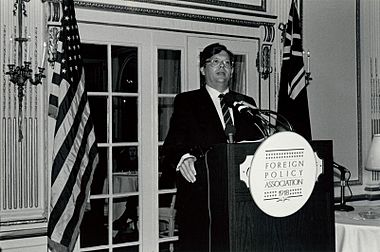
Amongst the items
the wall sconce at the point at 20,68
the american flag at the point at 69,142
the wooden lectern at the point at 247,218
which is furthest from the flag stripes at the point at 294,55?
the wooden lectern at the point at 247,218

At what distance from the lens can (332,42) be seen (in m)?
5.85

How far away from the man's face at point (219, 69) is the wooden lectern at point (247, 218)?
1.15 m

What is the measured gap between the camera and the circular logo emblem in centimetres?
242

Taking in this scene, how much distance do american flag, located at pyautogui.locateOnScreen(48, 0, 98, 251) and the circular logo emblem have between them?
1637 mm

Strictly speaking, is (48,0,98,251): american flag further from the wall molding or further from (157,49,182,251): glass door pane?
(157,49,182,251): glass door pane

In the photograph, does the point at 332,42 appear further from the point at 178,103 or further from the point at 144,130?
the point at 178,103

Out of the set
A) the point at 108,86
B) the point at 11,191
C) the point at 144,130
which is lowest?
the point at 11,191

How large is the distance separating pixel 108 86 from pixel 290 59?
1.67 meters

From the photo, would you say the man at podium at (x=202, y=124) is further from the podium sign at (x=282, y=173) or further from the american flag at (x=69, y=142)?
the american flag at (x=69, y=142)

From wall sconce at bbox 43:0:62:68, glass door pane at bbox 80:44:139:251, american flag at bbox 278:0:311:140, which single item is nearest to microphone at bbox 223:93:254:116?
wall sconce at bbox 43:0:62:68

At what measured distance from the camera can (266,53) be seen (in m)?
5.37

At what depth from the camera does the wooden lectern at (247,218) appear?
2.43 m

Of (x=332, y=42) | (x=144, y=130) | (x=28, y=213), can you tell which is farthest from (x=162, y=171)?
(x=332, y=42)

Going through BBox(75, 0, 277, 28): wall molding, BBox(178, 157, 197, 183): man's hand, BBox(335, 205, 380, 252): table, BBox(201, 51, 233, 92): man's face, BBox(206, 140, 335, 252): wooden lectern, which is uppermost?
BBox(75, 0, 277, 28): wall molding
